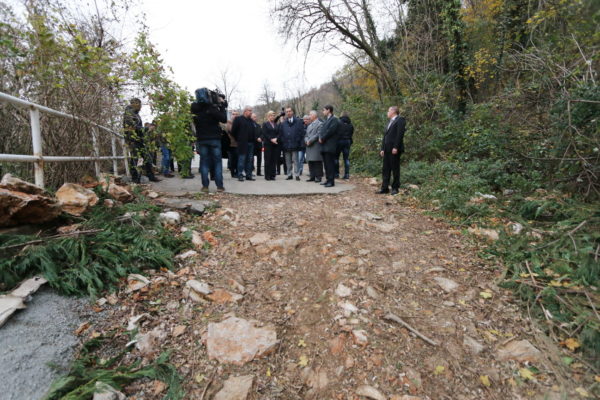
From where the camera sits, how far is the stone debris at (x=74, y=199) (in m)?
3.12

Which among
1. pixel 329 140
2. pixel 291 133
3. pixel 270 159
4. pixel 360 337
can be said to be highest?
pixel 291 133

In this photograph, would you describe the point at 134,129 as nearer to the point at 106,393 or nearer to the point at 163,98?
the point at 163,98

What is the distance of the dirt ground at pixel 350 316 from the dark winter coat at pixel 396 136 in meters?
2.59

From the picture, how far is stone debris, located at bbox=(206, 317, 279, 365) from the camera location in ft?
7.46

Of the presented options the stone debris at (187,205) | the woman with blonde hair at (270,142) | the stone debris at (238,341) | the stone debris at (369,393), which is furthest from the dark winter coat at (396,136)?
the stone debris at (369,393)

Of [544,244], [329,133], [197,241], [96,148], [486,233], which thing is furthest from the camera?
[329,133]

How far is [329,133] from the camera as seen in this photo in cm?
727

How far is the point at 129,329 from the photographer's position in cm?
231

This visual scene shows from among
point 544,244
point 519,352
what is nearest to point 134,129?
point 519,352

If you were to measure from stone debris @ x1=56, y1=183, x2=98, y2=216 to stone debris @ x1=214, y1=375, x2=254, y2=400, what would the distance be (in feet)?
7.94

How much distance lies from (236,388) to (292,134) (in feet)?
23.4

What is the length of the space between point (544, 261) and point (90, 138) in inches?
226

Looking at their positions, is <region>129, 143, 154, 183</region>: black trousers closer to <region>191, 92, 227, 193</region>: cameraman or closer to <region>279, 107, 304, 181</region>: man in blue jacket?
<region>191, 92, 227, 193</region>: cameraman

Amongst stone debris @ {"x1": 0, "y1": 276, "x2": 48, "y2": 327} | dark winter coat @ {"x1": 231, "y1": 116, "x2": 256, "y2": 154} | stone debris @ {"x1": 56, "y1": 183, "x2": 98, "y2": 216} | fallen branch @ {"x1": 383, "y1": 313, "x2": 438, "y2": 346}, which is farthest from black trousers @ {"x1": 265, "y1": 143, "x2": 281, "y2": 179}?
stone debris @ {"x1": 0, "y1": 276, "x2": 48, "y2": 327}
